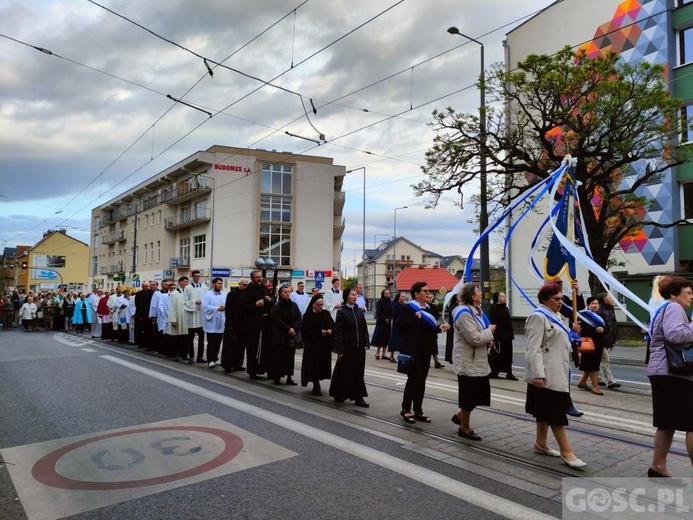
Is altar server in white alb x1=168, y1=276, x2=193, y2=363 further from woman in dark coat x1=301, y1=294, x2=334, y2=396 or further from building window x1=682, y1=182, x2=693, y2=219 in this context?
building window x1=682, y1=182, x2=693, y2=219

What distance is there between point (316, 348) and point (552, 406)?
14.2ft

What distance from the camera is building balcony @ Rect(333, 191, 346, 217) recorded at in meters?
49.8

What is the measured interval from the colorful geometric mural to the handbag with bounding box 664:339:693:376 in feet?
61.9

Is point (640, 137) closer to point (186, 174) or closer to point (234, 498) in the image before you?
point (234, 498)

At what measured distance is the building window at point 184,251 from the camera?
48.8 m

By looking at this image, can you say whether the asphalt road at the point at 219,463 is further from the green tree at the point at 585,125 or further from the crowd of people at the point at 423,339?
the green tree at the point at 585,125

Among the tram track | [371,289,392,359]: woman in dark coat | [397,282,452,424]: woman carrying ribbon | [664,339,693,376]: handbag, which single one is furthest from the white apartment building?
[664,339,693,376]: handbag

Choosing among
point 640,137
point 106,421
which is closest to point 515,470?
point 106,421

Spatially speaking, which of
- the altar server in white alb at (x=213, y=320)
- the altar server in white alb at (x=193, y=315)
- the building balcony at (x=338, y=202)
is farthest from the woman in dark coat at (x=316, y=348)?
the building balcony at (x=338, y=202)

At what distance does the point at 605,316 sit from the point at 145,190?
56.4 meters

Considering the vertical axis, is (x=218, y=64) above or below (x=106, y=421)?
above

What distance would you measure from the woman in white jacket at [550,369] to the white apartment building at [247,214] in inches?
1550

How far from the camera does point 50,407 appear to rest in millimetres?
7070

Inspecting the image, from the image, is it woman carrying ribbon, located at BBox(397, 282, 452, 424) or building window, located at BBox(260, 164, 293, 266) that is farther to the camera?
building window, located at BBox(260, 164, 293, 266)
